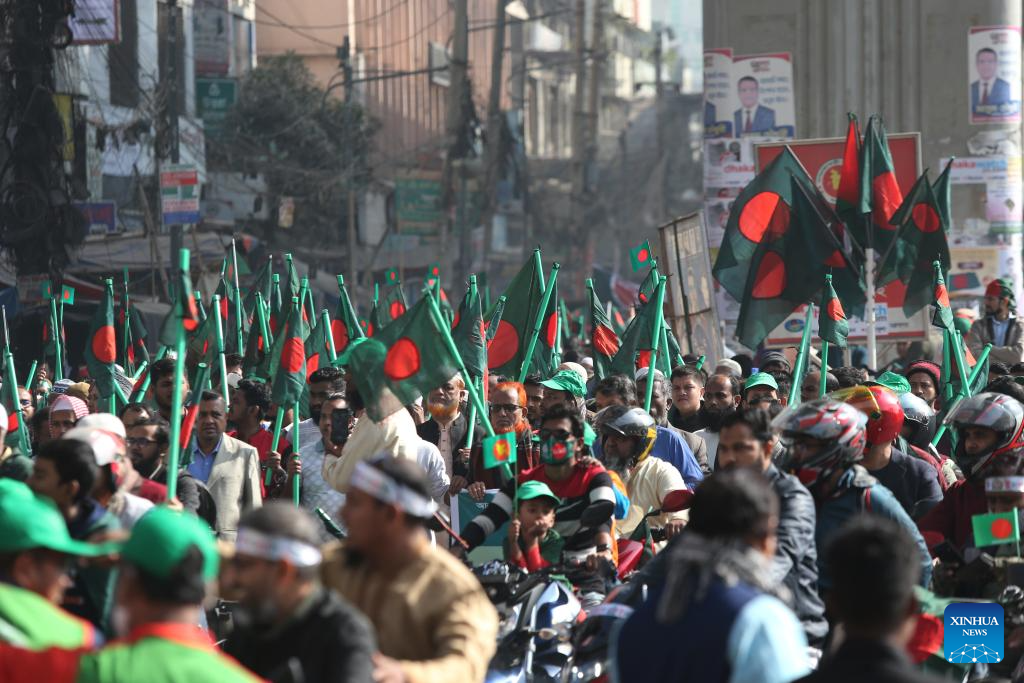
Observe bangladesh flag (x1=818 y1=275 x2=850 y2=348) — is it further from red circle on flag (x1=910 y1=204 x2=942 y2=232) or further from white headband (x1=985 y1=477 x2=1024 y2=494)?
white headband (x1=985 y1=477 x2=1024 y2=494)

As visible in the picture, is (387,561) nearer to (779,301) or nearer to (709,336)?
(779,301)

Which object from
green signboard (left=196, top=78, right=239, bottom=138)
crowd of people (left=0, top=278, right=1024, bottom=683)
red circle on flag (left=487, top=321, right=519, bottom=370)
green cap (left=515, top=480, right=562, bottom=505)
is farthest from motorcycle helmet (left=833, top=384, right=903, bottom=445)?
green signboard (left=196, top=78, right=239, bottom=138)

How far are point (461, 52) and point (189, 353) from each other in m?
33.5

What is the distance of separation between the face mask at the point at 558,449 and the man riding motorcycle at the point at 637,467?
95 cm

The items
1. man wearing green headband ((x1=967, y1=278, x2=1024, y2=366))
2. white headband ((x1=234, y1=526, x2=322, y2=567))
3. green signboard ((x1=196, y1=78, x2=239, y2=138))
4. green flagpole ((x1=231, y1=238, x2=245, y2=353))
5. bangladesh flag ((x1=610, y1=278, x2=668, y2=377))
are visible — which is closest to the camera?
white headband ((x1=234, y1=526, x2=322, y2=567))

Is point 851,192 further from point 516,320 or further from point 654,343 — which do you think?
point 654,343

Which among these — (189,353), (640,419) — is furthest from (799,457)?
(189,353)

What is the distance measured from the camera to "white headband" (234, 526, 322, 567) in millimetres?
4242

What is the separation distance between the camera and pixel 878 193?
45.3 ft

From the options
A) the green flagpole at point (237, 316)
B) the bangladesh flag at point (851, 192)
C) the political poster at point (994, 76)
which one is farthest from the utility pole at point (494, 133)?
the bangladesh flag at point (851, 192)

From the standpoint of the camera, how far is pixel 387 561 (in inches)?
190

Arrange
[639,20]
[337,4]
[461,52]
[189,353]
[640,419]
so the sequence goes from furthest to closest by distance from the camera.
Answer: [639,20], [337,4], [461,52], [189,353], [640,419]

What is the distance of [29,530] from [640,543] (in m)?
3.41

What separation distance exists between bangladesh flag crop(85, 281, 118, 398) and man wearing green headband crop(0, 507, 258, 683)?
9.18m
